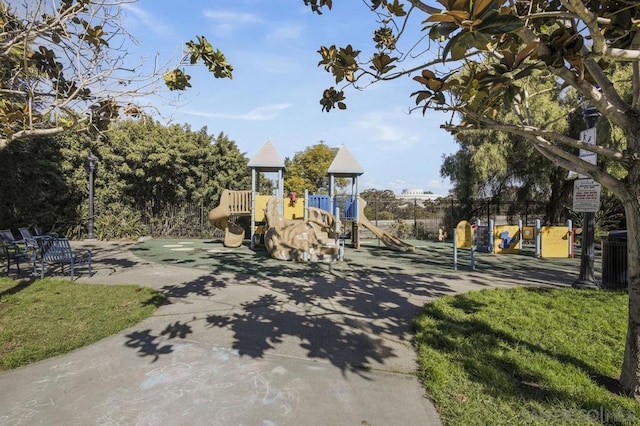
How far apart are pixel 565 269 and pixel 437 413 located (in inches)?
362

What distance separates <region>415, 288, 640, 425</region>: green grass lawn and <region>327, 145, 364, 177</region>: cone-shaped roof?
35.9 ft

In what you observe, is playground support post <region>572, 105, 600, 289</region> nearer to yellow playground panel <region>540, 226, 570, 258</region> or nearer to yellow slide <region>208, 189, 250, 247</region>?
yellow playground panel <region>540, 226, 570, 258</region>

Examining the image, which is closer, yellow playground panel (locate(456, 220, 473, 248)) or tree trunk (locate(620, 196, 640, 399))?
tree trunk (locate(620, 196, 640, 399))

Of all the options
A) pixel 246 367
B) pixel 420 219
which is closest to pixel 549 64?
pixel 246 367

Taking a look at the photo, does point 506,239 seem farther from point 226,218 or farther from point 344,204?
point 226,218

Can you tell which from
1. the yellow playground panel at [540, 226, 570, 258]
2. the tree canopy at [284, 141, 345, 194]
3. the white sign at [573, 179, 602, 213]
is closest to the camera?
the white sign at [573, 179, 602, 213]

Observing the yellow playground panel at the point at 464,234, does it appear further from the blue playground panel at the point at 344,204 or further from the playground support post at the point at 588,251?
the playground support post at the point at 588,251

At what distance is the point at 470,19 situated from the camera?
73.7 inches

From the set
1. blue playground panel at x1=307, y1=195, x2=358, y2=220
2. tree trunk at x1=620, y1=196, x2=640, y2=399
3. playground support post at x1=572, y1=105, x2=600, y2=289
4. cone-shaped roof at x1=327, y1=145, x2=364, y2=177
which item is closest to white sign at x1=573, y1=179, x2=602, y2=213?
playground support post at x1=572, y1=105, x2=600, y2=289

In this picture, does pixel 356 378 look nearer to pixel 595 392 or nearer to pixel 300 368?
pixel 300 368

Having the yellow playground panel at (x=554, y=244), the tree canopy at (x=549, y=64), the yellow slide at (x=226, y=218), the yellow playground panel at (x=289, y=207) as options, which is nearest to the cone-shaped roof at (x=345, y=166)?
the yellow playground panel at (x=289, y=207)

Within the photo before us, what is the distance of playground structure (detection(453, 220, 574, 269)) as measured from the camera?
12695 millimetres

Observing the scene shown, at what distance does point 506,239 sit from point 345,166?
7.43m

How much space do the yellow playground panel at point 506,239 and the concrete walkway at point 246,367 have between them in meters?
7.85
